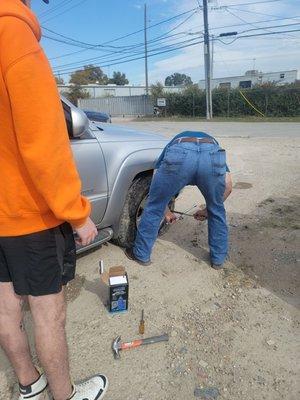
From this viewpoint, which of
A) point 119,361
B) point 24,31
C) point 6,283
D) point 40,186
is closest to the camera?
point 24,31

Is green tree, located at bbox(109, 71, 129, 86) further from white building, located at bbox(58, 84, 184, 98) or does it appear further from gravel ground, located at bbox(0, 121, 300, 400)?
gravel ground, located at bbox(0, 121, 300, 400)

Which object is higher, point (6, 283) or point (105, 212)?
point (6, 283)

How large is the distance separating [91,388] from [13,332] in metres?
0.57

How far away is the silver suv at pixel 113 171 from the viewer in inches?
126

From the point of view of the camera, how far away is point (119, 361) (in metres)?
2.56

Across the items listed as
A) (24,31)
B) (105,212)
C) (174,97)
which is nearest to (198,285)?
(105,212)

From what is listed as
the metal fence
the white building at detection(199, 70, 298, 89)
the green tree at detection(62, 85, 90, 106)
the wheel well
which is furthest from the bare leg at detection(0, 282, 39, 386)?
the white building at detection(199, 70, 298, 89)

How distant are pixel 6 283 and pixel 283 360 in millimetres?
1791

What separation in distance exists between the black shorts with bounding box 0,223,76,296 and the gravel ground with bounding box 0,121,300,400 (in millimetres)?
928

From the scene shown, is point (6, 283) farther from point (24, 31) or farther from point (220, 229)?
point (220, 229)

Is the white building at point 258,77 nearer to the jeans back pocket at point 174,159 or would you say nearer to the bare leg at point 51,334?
the jeans back pocket at point 174,159

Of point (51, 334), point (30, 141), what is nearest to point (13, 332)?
point (51, 334)

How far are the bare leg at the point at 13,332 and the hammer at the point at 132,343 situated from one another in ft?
2.15

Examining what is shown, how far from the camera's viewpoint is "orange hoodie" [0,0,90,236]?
4.63ft
